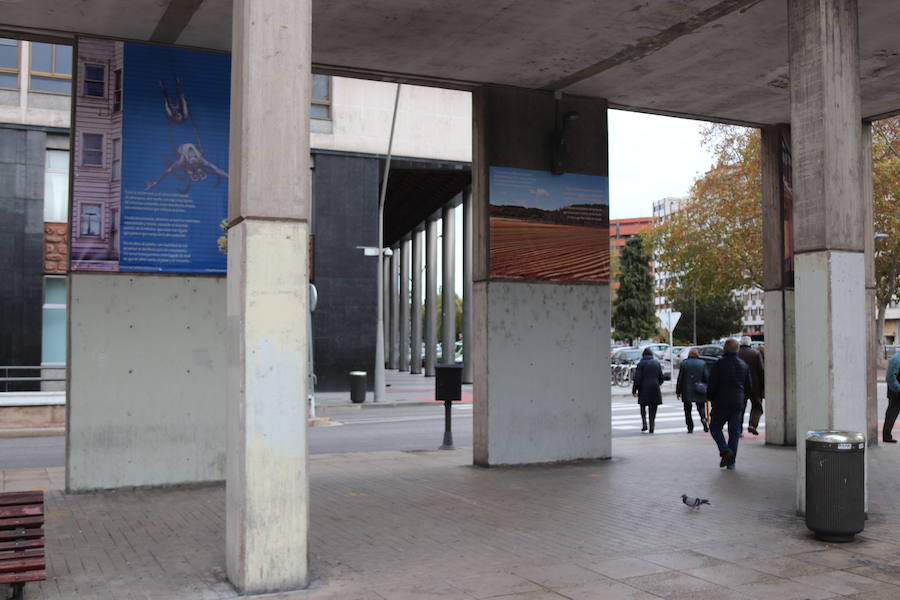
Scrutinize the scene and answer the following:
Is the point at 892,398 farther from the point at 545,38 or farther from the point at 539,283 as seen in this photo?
the point at 545,38

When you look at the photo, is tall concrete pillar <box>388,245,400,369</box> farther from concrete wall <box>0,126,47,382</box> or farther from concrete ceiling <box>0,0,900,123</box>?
concrete ceiling <box>0,0,900,123</box>

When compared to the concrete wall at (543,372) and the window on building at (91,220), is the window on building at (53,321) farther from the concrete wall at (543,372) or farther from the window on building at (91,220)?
the concrete wall at (543,372)

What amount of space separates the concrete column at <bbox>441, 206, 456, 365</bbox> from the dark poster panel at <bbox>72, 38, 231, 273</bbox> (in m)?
25.6

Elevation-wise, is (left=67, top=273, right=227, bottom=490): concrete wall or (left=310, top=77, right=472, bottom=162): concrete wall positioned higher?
(left=310, top=77, right=472, bottom=162): concrete wall

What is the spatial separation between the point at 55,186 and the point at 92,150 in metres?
17.0

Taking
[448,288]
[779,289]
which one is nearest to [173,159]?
[779,289]

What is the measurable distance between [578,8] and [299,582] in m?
6.94

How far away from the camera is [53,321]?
83.7ft

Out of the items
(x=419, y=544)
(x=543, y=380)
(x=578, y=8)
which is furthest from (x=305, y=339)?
(x=543, y=380)

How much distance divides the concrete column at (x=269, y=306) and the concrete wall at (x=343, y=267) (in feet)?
72.0

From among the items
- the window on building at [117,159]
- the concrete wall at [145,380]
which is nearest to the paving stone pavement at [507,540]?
the concrete wall at [145,380]

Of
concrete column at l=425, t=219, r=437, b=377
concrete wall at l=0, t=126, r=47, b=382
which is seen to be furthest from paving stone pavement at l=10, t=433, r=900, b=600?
concrete column at l=425, t=219, r=437, b=377

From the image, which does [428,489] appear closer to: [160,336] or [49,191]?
[160,336]

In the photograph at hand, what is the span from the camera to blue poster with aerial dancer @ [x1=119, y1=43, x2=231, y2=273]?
411 inches
